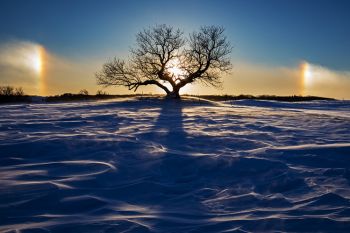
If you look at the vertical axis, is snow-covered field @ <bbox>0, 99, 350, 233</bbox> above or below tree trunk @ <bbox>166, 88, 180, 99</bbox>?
below

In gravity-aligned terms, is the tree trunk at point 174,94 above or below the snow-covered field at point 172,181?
above

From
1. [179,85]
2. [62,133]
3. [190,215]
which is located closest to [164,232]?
[190,215]

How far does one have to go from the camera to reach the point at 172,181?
6566 millimetres

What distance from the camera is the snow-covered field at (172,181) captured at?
4.72m

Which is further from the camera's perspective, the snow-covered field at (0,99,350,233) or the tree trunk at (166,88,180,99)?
the tree trunk at (166,88,180,99)

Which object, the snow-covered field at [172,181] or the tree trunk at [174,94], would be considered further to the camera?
the tree trunk at [174,94]

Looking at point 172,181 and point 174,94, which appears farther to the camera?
point 174,94

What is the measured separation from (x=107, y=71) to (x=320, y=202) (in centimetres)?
2499

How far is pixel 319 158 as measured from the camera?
25.6 feet

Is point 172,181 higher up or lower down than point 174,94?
lower down

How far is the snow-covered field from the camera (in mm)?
4719

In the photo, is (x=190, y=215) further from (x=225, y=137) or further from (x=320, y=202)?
(x=225, y=137)

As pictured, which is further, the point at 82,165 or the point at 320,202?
the point at 82,165

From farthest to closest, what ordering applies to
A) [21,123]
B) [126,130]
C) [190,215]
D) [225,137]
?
[21,123] → [126,130] → [225,137] → [190,215]
